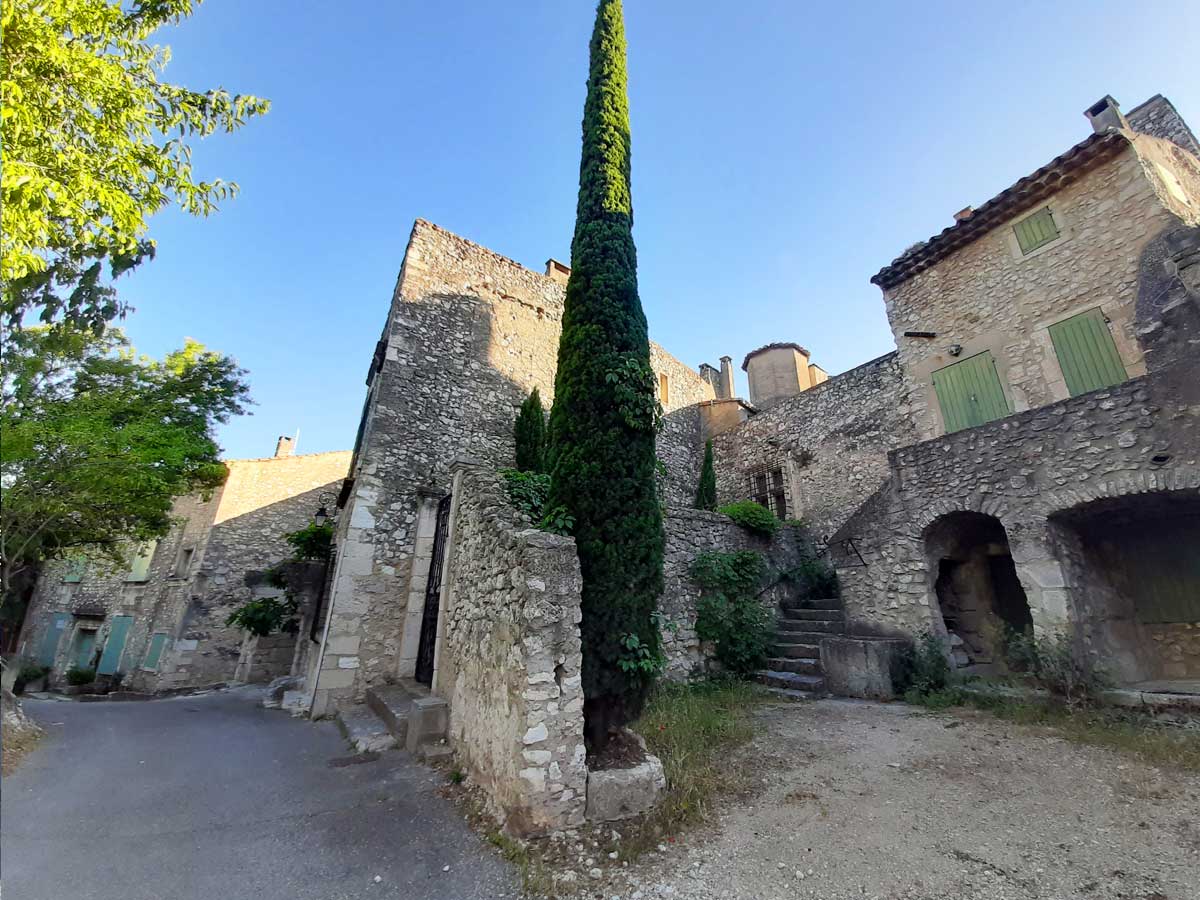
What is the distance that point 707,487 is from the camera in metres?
13.6

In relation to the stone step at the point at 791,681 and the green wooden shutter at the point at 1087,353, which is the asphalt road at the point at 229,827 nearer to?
the stone step at the point at 791,681

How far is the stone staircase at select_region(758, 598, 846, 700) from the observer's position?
680 centimetres

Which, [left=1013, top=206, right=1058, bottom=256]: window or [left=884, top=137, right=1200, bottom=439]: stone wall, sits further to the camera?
[left=1013, top=206, right=1058, bottom=256]: window

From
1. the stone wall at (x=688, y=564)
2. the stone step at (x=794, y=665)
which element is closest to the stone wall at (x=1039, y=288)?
the stone wall at (x=688, y=564)

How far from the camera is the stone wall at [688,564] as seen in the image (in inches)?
290

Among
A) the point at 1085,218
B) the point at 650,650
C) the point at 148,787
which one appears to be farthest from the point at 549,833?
the point at 1085,218

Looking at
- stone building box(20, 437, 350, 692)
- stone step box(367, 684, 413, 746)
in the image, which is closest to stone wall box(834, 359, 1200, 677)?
stone step box(367, 684, 413, 746)

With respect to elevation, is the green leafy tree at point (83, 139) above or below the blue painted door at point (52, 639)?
above

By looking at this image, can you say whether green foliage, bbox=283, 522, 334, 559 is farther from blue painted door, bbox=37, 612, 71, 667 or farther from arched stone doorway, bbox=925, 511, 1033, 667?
blue painted door, bbox=37, 612, 71, 667

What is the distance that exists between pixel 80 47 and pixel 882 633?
1056 cm

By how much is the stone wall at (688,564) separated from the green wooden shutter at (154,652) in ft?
42.7

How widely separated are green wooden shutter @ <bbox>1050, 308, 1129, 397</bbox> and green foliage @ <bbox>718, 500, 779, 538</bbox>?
4.93m

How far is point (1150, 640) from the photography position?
6.35 meters

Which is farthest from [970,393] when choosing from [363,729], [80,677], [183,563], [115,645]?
[80,677]
